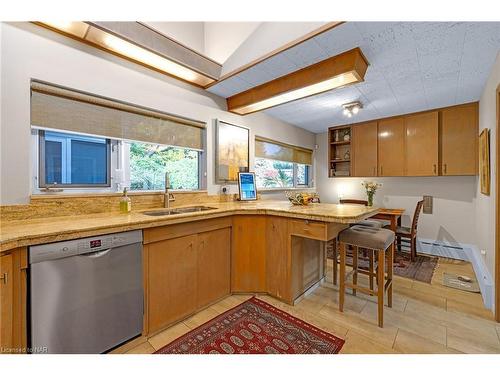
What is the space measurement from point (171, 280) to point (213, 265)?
448 millimetres

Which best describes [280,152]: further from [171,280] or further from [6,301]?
[6,301]

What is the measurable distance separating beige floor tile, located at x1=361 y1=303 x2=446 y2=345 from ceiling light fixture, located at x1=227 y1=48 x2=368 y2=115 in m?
2.14

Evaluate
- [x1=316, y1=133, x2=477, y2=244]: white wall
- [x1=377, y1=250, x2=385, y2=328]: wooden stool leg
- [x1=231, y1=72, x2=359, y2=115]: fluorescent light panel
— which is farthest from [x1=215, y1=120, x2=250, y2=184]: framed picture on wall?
[x1=316, y1=133, x2=477, y2=244]: white wall

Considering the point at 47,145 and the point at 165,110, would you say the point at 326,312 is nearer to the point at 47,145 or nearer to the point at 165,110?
the point at 165,110

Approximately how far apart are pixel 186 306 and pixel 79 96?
6.38 ft

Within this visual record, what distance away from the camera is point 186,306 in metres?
1.88

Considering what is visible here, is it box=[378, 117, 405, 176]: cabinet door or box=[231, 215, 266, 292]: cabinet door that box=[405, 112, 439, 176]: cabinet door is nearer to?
box=[378, 117, 405, 176]: cabinet door

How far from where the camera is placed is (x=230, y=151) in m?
3.10

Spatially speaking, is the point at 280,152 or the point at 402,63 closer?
the point at 402,63

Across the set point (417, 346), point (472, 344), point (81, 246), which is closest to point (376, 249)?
point (417, 346)

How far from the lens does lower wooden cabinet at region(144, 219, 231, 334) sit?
167cm

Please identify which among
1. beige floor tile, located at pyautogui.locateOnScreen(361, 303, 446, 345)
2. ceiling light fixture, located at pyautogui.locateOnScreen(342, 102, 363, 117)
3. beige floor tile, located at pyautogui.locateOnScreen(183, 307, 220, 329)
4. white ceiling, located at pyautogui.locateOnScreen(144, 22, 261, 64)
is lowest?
beige floor tile, located at pyautogui.locateOnScreen(361, 303, 446, 345)

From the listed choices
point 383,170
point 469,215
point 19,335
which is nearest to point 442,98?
point 383,170
